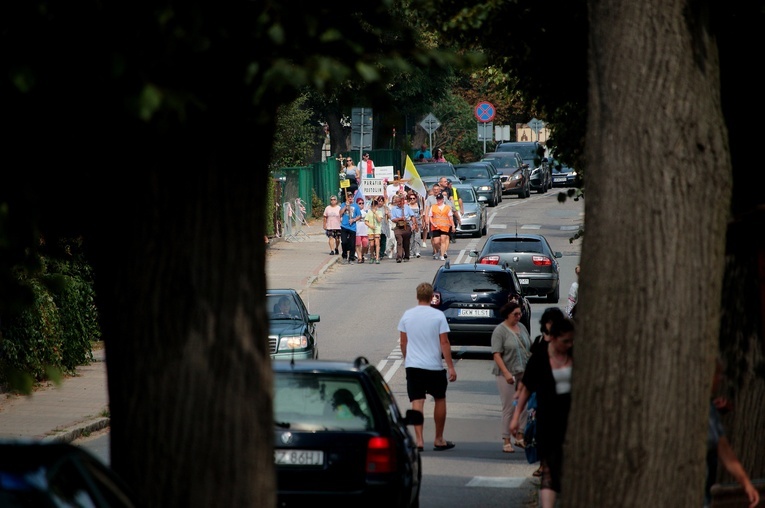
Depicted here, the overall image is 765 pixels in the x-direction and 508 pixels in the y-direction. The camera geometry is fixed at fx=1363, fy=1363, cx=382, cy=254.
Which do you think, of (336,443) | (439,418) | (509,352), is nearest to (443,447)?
(439,418)

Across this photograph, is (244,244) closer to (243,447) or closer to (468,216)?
(243,447)

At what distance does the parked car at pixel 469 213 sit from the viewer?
148 feet

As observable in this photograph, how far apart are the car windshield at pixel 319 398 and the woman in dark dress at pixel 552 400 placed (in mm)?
1254

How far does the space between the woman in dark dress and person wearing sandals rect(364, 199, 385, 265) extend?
27903 millimetres

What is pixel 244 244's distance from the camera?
5.33m

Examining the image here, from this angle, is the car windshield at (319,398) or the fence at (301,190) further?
the fence at (301,190)

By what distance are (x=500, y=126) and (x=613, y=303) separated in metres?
73.9

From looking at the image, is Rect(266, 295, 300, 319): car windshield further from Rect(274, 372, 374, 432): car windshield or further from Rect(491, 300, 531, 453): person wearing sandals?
Rect(274, 372, 374, 432): car windshield

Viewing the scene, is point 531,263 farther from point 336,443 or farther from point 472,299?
point 336,443

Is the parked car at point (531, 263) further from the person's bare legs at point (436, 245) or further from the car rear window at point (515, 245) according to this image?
the person's bare legs at point (436, 245)

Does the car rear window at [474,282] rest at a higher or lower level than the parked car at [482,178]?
lower

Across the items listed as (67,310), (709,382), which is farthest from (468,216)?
(709,382)

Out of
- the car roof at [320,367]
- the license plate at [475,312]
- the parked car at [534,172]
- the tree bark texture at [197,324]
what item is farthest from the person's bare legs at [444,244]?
the tree bark texture at [197,324]

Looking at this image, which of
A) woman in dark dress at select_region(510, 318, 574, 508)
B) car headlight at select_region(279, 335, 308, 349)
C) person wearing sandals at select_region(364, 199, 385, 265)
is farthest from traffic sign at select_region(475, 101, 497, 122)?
woman in dark dress at select_region(510, 318, 574, 508)
